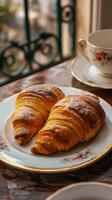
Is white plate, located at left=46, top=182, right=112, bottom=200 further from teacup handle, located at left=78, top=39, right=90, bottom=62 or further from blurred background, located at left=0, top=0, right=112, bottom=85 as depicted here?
blurred background, located at left=0, top=0, right=112, bottom=85

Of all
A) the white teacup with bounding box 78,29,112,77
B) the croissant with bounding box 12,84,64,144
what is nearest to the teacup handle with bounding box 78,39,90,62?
the white teacup with bounding box 78,29,112,77

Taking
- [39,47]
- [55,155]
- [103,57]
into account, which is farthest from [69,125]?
[39,47]

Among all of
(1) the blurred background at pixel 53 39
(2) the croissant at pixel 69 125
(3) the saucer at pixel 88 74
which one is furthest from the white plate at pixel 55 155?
(1) the blurred background at pixel 53 39

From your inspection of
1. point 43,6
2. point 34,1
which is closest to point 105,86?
point 43,6

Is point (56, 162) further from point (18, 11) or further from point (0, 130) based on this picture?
point (18, 11)

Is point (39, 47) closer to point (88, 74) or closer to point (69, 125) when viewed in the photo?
point (88, 74)

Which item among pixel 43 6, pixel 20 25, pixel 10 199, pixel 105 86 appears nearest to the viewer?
pixel 10 199
